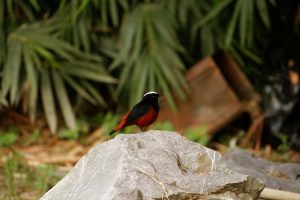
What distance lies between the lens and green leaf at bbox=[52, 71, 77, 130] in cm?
649

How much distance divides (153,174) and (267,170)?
1.60 m

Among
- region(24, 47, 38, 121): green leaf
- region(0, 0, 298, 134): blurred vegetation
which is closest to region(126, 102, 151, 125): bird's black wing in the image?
region(0, 0, 298, 134): blurred vegetation

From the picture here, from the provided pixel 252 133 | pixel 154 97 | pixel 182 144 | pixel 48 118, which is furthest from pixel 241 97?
pixel 182 144

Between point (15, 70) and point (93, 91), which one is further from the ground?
point (15, 70)

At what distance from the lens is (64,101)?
650 centimetres

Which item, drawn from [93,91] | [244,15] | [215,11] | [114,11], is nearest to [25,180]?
[93,91]

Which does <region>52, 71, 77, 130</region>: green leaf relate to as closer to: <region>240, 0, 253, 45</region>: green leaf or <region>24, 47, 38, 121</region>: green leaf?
<region>24, 47, 38, 121</region>: green leaf

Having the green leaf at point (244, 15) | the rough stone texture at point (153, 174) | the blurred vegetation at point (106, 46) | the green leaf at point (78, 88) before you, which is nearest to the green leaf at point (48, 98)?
the blurred vegetation at point (106, 46)

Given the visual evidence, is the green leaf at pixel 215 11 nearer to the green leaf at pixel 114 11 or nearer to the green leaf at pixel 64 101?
the green leaf at pixel 114 11

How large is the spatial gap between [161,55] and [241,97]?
91 cm

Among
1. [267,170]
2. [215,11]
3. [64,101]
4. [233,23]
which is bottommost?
[267,170]

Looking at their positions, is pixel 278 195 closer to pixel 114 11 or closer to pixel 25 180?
pixel 25 180

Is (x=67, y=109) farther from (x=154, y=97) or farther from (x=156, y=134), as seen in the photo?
(x=156, y=134)

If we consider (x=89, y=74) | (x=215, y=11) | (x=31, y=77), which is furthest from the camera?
(x=89, y=74)
